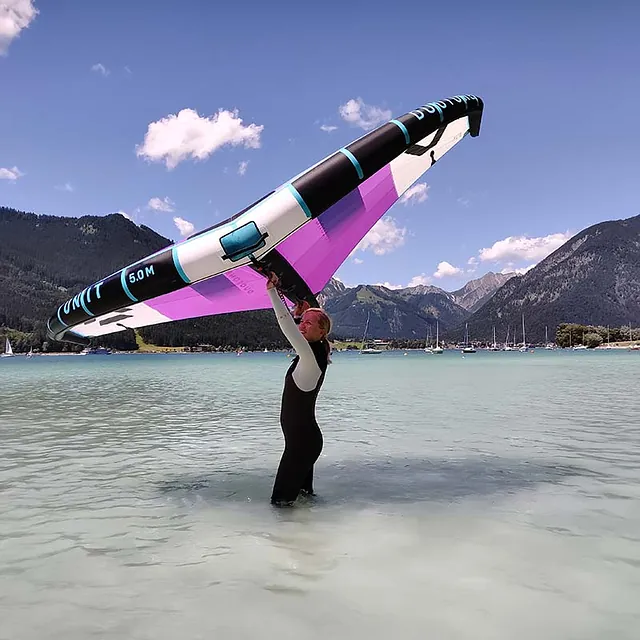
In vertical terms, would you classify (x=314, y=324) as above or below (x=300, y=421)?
above

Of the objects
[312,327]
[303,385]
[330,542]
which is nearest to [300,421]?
[303,385]

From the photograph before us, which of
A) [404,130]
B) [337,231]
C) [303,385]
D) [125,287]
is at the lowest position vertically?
[303,385]

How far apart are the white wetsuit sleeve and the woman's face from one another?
147 mm

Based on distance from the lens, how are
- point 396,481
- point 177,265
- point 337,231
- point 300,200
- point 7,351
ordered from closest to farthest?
point 300,200 < point 177,265 < point 337,231 < point 396,481 < point 7,351

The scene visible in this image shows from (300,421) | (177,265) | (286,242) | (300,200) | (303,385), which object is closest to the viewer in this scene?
(300,200)

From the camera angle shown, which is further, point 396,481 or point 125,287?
point 396,481

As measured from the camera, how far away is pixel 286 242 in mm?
7359

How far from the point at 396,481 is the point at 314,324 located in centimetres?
388

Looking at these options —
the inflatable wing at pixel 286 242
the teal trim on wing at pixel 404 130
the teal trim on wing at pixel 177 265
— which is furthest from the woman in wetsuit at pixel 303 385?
the teal trim on wing at pixel 404 130

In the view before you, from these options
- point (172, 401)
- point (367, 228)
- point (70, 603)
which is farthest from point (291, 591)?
point (172, 401)

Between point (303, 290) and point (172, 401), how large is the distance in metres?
20.2

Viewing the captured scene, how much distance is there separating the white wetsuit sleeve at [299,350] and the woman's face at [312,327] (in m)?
0.15

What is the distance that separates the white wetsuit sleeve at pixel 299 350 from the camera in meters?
5.96

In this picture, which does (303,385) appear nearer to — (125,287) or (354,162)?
(125,287)
